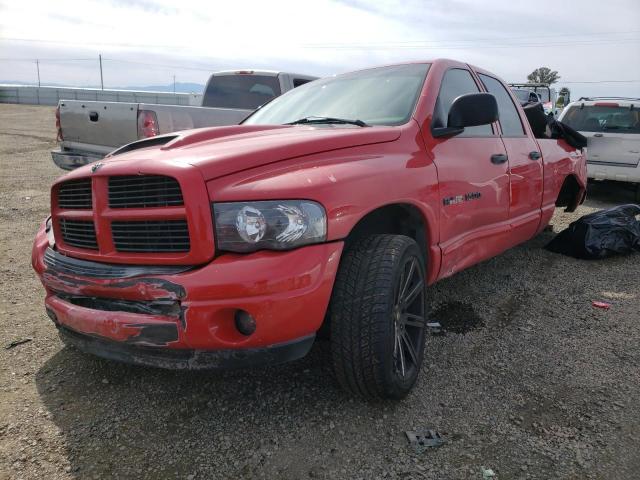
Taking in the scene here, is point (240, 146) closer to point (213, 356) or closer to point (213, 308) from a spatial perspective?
point (213, 308)

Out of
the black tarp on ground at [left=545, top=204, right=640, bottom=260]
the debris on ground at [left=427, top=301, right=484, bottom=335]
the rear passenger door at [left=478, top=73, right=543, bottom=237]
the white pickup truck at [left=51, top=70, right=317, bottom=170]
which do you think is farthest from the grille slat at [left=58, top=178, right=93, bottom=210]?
the black tarp on ground at [left=545, top=204, right=640, bottom=260]

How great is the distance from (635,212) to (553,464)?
441 cm

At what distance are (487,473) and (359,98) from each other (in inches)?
90.7

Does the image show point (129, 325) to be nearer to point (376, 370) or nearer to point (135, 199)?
point (135, 199)

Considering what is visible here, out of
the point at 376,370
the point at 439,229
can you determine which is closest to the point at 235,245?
the point at 376,370

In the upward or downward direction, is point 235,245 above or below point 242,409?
above

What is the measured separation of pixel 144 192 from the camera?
2150 mm

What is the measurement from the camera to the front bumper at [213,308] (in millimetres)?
1963

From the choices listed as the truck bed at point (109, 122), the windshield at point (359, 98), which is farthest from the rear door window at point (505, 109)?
the truck bed at point (109, 122)

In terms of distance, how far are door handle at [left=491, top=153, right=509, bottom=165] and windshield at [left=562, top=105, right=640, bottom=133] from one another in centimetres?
558

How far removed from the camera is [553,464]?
6.82 ft

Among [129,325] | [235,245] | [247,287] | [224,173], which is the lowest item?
[129,325]

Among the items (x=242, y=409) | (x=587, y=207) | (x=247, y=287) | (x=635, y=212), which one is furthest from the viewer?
(x=587, y=207)

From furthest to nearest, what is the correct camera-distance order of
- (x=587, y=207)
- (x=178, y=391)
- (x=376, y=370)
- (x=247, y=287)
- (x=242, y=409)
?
(x=587, y=207), (x=178, y=391), (x=242, y=409), (x=376, y=370), (x=247, y=287)
